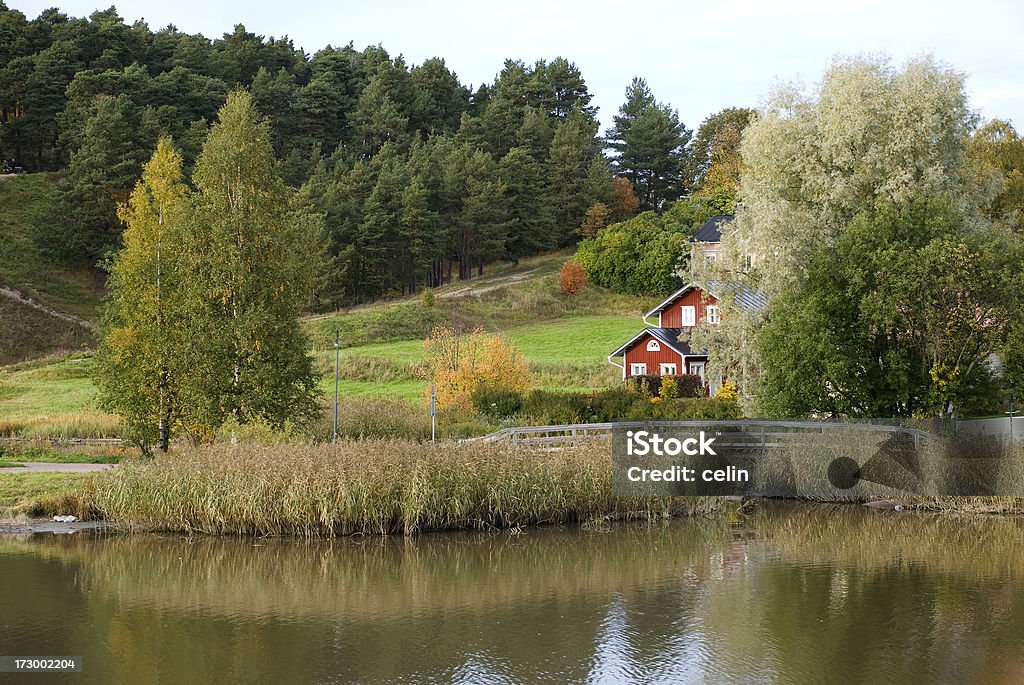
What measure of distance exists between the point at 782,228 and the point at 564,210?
62186 millimetres

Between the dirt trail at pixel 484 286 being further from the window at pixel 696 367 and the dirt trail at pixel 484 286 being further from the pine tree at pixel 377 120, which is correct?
the window at pixel 696 367

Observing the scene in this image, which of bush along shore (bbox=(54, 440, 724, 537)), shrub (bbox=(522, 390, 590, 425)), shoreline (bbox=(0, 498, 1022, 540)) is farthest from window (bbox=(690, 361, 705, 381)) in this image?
bush along shore (bbox=(54, 440, 724, 537))

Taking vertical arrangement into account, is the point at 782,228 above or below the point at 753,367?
above

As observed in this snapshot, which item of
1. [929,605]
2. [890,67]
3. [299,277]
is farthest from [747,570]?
[890,67]

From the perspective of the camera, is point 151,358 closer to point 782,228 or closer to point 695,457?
point 695,457

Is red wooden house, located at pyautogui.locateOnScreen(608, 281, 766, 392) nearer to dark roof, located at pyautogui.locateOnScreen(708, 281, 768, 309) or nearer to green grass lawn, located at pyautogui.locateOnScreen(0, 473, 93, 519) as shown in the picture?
dark roof, located at pyautogui.locateOnScreen(708, 281, 768, 309)

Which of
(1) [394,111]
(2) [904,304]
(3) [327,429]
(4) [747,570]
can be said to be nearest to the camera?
(4) [747,570]

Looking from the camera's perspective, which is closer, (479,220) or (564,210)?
(479,220)

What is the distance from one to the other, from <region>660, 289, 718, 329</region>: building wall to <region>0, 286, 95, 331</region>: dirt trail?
132 feet

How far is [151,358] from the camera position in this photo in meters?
29.1

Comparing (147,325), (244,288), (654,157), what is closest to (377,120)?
(654,157)

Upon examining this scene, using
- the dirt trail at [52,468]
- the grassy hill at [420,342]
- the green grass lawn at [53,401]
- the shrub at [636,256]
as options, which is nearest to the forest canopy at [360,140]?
the grassy hill at [420,342]

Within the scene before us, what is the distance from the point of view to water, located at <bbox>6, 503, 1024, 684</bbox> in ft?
42.7

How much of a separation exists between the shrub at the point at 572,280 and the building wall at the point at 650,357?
2729 cm
